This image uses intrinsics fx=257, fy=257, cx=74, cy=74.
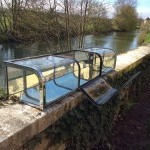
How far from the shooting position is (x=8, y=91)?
407 cm

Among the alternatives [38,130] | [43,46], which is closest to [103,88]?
[38,130]

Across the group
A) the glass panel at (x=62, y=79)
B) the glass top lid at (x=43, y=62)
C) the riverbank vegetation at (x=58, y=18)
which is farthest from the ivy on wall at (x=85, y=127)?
the riverbank vegetation at (x=58, y=18)

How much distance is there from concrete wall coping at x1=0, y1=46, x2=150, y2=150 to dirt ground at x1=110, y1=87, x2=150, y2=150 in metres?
1.60

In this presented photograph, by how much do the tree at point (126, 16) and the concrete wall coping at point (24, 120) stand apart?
4534cm

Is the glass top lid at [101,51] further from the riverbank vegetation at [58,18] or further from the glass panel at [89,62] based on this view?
the riverbank vegetation at [58,18]

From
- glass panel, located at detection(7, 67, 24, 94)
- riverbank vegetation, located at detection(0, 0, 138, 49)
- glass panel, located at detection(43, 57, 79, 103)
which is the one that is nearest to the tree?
riverbank vegetation, located at detection(0, 0, 138, 49)

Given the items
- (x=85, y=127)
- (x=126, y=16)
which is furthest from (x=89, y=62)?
(x=126, y=16)

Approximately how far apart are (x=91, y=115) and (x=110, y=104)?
95 centimetres

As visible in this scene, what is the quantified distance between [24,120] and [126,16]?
170 ft

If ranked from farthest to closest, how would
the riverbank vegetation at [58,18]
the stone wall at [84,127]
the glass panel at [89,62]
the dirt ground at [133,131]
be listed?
1. the riverbank vegetation at [58,18]
2. the glass panel at [89,62]
3. the dirt ground at [133,131]
4. the stone wall at [84,127]

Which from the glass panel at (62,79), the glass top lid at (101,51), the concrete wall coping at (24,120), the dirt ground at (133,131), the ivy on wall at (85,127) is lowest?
the dirt ground at (133,131)

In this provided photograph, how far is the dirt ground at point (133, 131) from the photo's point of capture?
5.10 metres

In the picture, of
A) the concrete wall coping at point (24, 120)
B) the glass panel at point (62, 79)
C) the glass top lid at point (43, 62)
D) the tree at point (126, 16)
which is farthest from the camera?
the tree at point (126, 16)

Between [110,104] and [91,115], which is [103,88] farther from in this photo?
[91,115]
